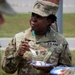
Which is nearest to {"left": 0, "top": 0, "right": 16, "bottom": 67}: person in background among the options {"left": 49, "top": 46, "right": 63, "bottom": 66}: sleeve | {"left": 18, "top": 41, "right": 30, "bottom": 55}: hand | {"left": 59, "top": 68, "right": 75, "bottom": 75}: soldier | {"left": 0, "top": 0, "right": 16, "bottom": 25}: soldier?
{"left": 0, "top": 0, "right": 16, "bottom": 25}: soldier

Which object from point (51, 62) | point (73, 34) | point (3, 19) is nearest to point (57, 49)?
point (51, 62)

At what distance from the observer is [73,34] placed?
14.5 meters

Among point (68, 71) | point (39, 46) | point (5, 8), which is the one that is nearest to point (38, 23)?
point (39, 46)

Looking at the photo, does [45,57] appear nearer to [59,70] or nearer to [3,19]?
[59,70]

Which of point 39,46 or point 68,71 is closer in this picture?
point 68,71

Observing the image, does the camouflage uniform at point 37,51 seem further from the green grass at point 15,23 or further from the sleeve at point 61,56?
the green grass at point 15,23

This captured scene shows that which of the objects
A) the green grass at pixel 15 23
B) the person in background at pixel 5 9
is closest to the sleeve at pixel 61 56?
the green grass at pixel 15 23

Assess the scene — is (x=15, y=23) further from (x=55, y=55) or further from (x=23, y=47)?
(x=23, y=47)

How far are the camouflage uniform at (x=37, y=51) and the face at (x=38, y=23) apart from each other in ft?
0.40

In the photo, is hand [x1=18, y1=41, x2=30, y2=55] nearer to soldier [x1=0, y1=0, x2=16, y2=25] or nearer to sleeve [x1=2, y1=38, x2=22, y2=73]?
sleeve [x1=2, y1=38, x2=22, y2=73]

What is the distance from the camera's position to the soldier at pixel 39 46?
2.86 meters

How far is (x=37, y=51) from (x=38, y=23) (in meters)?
0.25

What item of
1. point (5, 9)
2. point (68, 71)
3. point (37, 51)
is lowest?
point (68, 71)

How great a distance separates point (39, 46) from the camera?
9.70 ft
